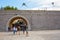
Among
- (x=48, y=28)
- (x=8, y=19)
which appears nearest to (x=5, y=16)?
(x=8, y=19)

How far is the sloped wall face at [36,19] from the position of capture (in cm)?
4338

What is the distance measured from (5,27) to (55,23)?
37.1 ft

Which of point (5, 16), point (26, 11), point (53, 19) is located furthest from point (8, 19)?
point (53, 19)

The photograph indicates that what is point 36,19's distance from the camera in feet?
144

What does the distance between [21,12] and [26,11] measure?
115 cm

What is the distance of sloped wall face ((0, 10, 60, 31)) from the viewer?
43.4 meters

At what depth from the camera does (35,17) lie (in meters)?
43.8

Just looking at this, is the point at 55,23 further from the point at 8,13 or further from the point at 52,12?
the point at 8,13

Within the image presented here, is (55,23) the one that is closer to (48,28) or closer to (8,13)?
(48,28)

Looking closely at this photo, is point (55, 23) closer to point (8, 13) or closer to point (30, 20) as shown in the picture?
point (30, 20)

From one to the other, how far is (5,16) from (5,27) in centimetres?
245

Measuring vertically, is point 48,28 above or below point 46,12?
below

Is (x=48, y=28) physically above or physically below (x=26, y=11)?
below

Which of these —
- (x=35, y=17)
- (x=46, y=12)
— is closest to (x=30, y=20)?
(x=35, y=17)
